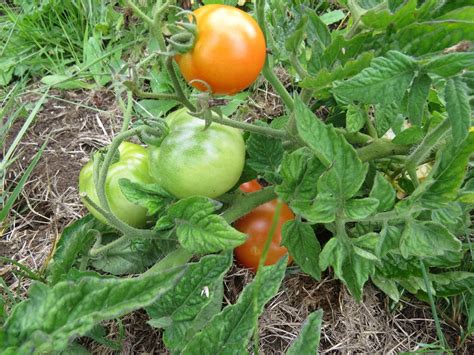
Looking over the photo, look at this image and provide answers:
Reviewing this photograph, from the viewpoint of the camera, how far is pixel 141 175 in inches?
50.0

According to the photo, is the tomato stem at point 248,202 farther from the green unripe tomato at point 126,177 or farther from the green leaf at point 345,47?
the green leaf at point 345,47

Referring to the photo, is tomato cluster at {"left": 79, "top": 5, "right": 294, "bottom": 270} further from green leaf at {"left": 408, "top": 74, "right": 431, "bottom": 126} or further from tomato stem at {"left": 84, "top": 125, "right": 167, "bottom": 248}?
green leaf at {"left": 408, "top": 74, "right": 431, "bottom": 126}

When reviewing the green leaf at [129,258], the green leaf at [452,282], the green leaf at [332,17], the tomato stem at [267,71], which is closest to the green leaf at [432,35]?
the tomato stem at [267,71]

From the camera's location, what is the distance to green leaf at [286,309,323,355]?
928 millimetres

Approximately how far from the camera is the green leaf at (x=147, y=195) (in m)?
1.15

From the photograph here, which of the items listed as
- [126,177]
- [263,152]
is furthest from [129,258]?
[263,152]

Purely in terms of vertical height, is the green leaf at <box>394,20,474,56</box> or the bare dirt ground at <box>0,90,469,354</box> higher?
the green leaf at <box>394,20,474,56</box>

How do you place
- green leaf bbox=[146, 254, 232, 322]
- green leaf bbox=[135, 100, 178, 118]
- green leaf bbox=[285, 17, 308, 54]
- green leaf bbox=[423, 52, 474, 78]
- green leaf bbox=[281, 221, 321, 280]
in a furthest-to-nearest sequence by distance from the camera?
1. green leaf bbox=[135, 100, 178, 118]
2. green leaf bbox=[281, 221, 321, 280]
3. green leaf bbox=[146, 254, 232, 322]
4. green leaf bbox=[285, 17, 308, 54]
5. green leaf bbox=[423, 52, 474, 78]

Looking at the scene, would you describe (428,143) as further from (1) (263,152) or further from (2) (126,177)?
(2) (126,177)

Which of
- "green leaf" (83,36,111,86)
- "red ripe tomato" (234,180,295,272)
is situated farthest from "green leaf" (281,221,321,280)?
"green leaf" (83,36,111,86)

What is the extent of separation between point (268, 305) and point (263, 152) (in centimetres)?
40

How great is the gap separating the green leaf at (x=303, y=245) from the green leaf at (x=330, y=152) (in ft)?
0.65

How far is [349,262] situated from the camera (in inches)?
43.2

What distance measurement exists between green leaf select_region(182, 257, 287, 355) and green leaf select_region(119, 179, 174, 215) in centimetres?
31
